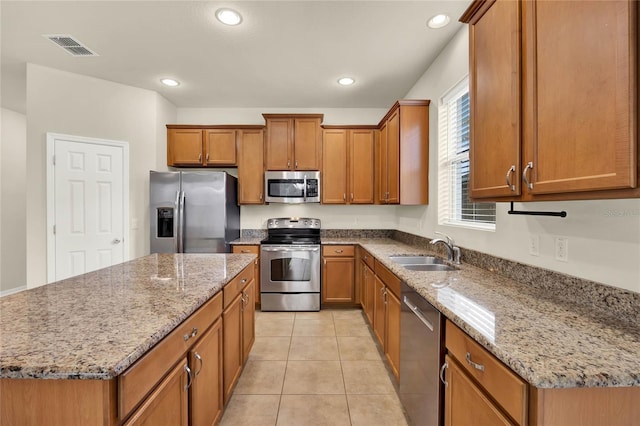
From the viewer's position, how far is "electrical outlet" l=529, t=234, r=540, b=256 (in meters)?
1.49

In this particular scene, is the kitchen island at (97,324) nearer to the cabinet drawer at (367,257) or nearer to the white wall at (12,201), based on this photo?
the cabinet drawer at (367,257)

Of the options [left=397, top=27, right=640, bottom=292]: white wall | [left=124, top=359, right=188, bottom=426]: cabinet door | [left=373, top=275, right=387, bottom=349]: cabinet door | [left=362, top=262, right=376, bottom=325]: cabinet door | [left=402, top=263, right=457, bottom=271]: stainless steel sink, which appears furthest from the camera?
[left=362, top=262, right=376, bottom=325]: cabinet door

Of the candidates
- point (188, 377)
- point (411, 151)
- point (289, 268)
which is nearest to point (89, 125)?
point (289, 268)

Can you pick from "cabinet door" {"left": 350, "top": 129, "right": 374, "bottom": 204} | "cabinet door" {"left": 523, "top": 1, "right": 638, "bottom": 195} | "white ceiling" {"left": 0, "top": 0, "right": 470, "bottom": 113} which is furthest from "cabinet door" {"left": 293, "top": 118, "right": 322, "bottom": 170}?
"cabinet door" {"left": 523, "top": 1, "right": 638, "bottom": 195}

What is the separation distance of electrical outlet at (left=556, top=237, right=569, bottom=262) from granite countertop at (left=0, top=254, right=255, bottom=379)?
173 cm

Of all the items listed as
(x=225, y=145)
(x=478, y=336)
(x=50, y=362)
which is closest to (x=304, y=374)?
(x=478, y=336)

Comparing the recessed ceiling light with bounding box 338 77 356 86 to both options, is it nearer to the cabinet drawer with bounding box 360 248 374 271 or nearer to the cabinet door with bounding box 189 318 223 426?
the cabinet drawer with bounding box 360 248 374 271

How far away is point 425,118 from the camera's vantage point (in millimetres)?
2895

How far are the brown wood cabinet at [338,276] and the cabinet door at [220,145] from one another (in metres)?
1.83

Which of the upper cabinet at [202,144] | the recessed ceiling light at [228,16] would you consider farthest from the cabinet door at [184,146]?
the recessed ceiling light at [228,16]

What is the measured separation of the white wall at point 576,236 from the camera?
3.48 feet

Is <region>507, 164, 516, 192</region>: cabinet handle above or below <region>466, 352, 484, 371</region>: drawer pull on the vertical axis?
above

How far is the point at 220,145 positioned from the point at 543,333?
3.84 m

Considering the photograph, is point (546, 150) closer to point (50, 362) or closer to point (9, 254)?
point (50, 362)
